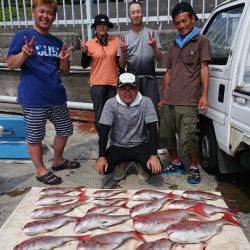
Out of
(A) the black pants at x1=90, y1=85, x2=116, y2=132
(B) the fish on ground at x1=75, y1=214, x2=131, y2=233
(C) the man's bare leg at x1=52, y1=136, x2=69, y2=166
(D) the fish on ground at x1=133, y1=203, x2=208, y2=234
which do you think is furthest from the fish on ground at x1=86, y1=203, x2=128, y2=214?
(A) the black pants at x1=90, y1=85, x2=116, y2=132

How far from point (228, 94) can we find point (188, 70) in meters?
0.64

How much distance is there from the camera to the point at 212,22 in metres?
4.65

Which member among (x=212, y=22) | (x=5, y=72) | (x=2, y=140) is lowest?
(x=2, y=140)

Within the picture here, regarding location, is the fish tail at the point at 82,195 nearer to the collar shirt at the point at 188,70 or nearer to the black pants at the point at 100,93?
the collar shirt at the point at 188,70

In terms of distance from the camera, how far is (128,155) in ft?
13.5

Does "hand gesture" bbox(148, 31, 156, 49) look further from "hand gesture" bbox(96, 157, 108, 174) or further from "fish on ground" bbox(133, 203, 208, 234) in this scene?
"fish on ground" bbox(133, 203, 208, 234)

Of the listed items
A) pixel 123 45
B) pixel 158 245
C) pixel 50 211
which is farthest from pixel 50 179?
pixel 158 245

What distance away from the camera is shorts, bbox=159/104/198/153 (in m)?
4.06

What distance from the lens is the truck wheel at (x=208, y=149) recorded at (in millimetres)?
4129

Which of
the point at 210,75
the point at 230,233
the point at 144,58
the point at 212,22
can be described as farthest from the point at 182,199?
the point at 212,22

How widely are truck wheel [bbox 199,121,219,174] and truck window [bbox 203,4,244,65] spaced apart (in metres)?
0.83

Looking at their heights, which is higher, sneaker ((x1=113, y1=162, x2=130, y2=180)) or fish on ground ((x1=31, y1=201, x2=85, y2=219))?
fish on ground ((x1=31, y1=201, x2=85, y2=219))

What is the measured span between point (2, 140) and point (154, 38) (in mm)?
2685

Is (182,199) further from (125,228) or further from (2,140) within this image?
(2,140)
